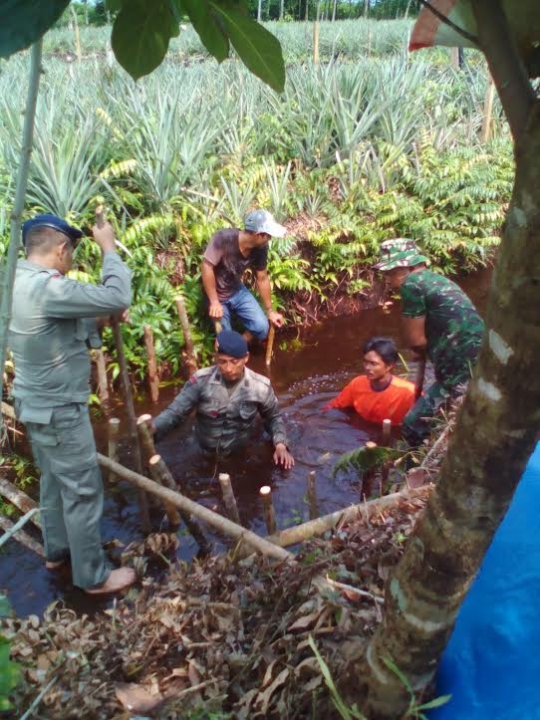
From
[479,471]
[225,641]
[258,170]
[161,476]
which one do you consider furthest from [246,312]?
[479,471]

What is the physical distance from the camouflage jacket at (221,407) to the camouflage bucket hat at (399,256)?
45.2 inches

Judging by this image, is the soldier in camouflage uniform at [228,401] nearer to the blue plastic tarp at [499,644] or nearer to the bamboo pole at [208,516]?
the bamboo pole at [208,516]

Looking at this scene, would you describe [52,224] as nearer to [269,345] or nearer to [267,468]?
[267,468]

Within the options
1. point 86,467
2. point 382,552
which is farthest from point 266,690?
point 86,467

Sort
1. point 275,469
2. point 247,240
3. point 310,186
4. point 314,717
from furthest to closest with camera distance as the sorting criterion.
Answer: point 310,186 < point 247,240 < point 275,469 < point 314,717

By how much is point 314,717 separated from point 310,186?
666 centimetres

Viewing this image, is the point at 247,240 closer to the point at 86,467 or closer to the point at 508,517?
the point at 86,467

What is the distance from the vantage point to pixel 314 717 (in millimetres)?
1716

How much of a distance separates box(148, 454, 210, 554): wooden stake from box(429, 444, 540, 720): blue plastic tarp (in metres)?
2.05

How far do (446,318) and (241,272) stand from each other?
99.7 inches

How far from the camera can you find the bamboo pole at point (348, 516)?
2703mm

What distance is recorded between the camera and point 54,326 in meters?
2.99

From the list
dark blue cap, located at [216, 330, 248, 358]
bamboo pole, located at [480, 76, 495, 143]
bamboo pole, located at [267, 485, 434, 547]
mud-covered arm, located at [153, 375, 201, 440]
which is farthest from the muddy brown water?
bamboo pole, located at [480, 76, 495, 143]

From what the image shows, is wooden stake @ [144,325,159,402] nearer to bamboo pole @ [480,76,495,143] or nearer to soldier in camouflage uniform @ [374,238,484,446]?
soldier in camouflage uniform @ [374,238,484,446]
